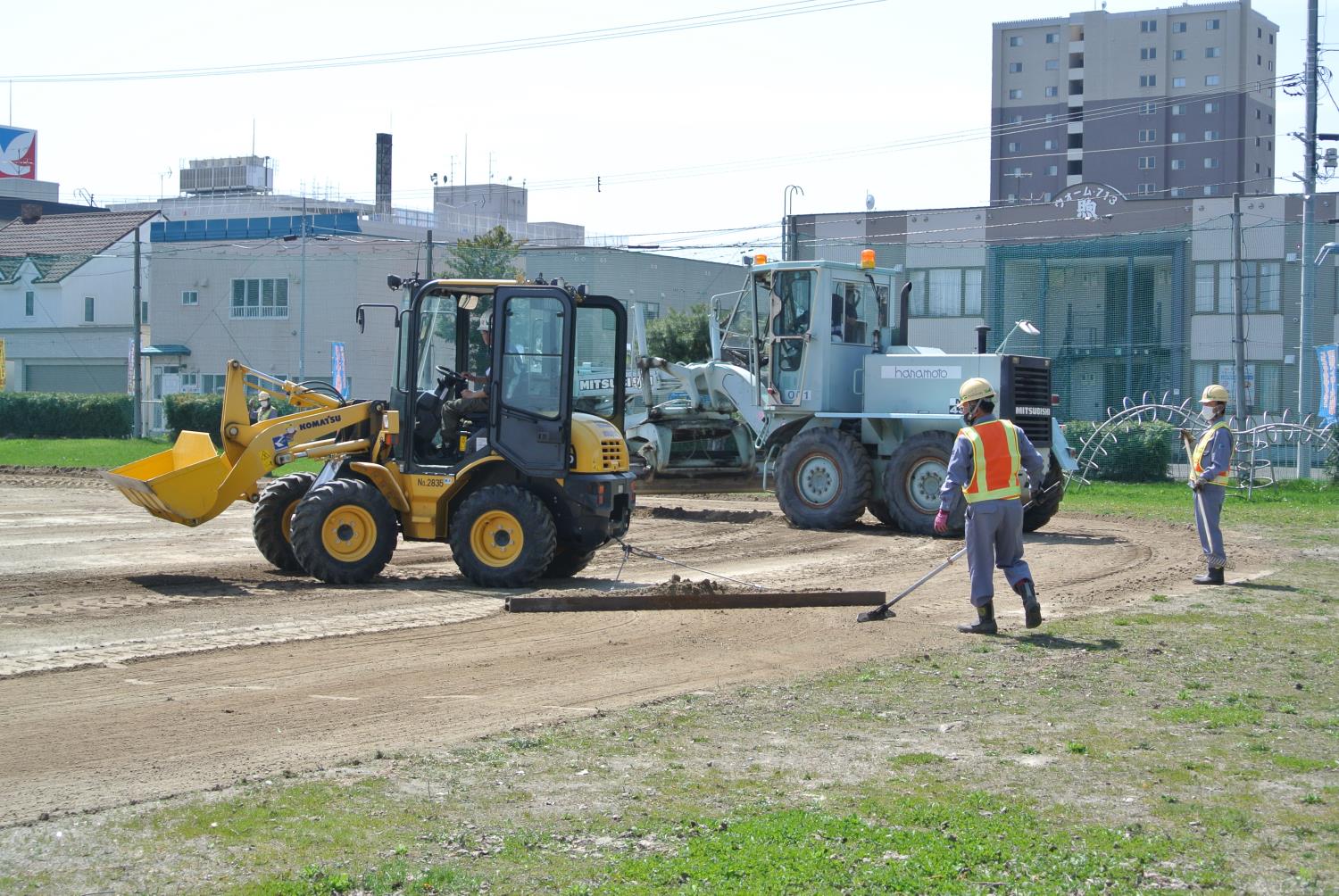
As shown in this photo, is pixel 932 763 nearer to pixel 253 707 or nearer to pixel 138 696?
pixel 253 707

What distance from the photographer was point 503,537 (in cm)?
1365

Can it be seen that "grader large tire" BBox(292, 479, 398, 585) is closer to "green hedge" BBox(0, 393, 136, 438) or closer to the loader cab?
the loader cab

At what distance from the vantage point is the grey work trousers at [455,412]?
45.3ft

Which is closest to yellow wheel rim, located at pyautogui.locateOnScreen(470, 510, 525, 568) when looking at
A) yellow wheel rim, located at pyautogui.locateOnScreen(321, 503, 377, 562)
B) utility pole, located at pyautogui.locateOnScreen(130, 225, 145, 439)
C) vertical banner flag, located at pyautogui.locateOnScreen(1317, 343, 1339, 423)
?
yellow wheel rim, located at pyautogui.locateOnScreen(321, 503, 377, 562)

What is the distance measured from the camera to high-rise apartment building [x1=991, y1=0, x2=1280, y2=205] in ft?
268

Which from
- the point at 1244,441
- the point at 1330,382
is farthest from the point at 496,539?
the point at 1330,382

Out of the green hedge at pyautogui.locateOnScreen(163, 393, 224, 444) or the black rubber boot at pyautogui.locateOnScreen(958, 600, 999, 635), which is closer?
the black rubber boot at pyautogui.locateOnScreen(958, 600, 999, 635)

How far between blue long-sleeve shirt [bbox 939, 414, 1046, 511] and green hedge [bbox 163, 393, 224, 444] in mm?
32272

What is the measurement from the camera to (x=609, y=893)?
17.4ft

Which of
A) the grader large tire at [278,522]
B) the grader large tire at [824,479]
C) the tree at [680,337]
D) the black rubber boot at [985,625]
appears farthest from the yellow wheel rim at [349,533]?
the tree at [680,337]

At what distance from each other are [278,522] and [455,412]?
219 centimetres

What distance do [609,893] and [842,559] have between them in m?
12.0

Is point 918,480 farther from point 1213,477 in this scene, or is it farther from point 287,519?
point 287,519

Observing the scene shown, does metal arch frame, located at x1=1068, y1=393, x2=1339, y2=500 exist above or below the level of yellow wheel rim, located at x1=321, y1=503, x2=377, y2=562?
above
